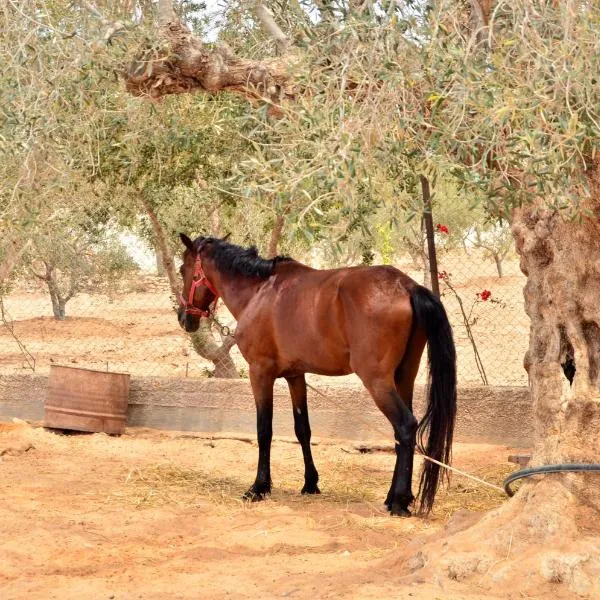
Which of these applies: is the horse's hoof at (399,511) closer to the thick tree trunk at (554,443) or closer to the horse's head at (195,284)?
the thick tree trunk at (554,443)

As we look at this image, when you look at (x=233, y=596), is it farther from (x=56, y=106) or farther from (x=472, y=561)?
(x=56, y=106)

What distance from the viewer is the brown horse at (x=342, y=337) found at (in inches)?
246

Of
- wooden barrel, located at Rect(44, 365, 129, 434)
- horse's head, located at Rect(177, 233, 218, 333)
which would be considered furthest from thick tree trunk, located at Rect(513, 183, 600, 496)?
wooden barrel, located at Rect(44, 365, 129, 434)

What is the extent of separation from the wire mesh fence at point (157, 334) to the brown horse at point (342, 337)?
2549 mm

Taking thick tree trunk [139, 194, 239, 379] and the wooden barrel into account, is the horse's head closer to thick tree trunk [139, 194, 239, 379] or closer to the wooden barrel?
the wooden barrel

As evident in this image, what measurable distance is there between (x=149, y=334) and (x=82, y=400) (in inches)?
331

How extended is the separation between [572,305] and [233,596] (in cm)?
256

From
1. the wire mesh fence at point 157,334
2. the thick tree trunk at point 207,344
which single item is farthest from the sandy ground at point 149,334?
the thick tree trunk at point 207,344

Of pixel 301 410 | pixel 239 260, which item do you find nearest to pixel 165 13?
pixel 239 260

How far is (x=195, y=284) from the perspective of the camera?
25.7 ft

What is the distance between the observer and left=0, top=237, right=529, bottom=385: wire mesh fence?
13.0m

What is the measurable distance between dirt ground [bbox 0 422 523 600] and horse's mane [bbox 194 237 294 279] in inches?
64.0

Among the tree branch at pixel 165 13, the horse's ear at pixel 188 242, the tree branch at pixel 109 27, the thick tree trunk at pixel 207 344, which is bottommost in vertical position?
the thick tree trunk at pixel 207 344

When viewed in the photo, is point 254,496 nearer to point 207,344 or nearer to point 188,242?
point 188,242
